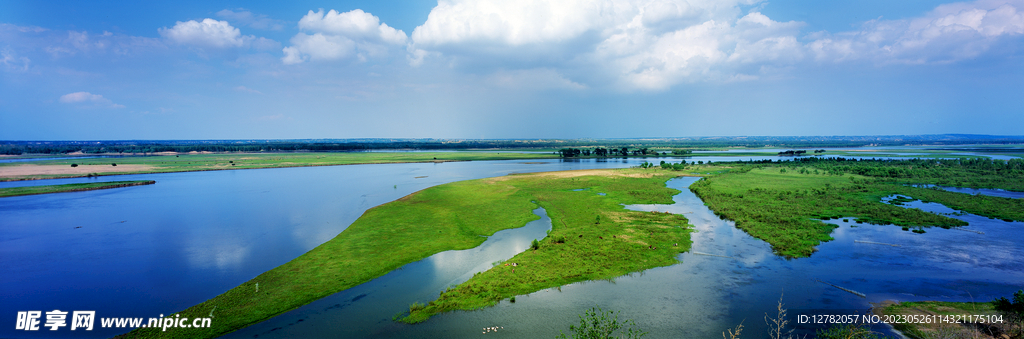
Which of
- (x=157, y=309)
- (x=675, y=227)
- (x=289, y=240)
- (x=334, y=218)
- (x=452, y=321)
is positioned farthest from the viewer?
(x=334, y=218)

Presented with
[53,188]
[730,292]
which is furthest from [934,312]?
[53,188]

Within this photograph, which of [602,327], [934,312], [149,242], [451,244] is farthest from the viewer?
[149,242]

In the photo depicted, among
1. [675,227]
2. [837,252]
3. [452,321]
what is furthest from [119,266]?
[837,252]

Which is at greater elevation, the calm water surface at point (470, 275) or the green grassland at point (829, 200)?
the green grassland at point (829, 200)

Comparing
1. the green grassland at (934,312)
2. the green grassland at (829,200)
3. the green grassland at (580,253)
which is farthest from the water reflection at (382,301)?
the green grassland at (829,200)

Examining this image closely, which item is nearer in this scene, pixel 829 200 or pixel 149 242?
pixel 149 242

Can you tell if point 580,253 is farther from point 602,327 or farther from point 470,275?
point 602,327

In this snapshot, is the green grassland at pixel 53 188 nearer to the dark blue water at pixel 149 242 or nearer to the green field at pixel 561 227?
the dark blue water at pixel 149 242

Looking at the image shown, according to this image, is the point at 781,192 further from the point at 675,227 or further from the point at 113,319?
the point at 113,319

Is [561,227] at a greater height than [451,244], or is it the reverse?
[561,227]
